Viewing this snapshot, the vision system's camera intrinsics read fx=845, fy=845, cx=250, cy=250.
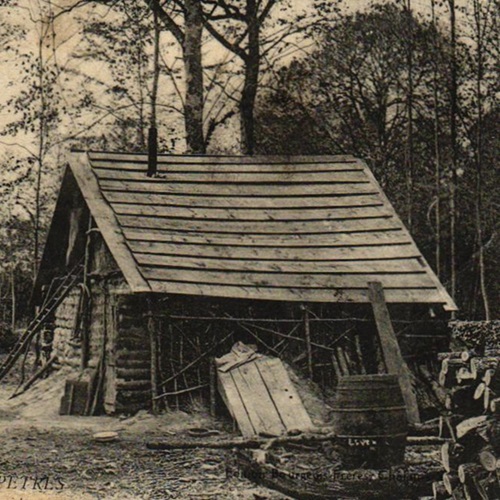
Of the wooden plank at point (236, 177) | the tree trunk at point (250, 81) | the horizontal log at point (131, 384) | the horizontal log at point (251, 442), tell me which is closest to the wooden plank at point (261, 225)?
the wooden plank at point (236, 177)

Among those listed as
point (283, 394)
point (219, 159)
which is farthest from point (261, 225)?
point (283, 394)

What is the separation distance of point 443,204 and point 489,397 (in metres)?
25.9

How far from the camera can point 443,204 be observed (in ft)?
105

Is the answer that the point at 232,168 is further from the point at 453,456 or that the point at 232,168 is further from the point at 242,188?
the point at 453,456

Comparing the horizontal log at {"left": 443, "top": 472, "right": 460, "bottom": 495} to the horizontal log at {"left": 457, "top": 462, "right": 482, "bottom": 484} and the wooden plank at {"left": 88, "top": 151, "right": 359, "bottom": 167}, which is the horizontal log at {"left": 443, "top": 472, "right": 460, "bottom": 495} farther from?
the wooden plank at {"left": 88, "top": 151, "right": 359, "bottom": 167}

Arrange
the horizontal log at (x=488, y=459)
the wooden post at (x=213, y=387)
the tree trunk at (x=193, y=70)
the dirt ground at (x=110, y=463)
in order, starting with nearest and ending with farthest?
1. the horizontal log at (x=488, y=459)
2. the dirt ground at (x=110, y=463)
3. the wooden post at (x=213, y=387)
4. the tree trunk at (x=193, y=70)

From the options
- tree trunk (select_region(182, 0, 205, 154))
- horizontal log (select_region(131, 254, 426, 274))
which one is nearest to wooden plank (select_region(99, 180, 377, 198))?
horizontal log (select_region(131, 254, 426, 274))

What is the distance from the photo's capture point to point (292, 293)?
13203 millimetres

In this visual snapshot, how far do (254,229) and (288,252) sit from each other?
81cm

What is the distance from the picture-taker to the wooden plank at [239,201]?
47.5 feet

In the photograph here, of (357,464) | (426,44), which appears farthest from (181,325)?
(426,44)

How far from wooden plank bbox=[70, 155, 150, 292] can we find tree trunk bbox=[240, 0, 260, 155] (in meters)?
9.57

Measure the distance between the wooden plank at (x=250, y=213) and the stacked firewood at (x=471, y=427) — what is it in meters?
7.63

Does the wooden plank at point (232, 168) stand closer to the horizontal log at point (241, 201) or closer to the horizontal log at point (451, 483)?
the horizontal log at point (241, 201)
